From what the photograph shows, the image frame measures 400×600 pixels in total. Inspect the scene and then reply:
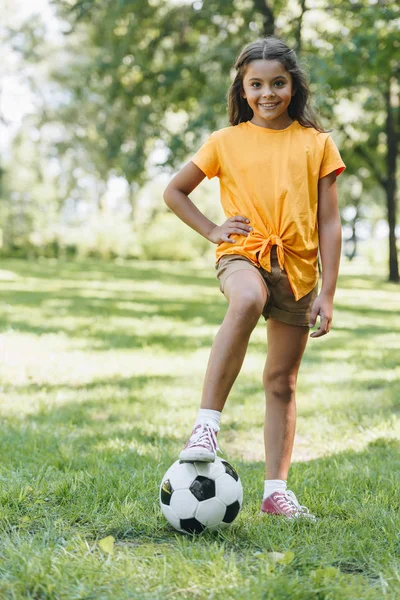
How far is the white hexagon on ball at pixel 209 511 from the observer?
280 centimetres

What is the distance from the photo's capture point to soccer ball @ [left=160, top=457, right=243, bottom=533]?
110 inches

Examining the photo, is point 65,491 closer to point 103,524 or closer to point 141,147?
point 103,524

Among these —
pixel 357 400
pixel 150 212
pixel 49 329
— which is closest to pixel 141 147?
pixel 49 329

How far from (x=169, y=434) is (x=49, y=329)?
473 cm

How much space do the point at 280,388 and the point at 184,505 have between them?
2.56ft

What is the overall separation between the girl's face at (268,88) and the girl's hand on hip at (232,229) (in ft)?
1.63

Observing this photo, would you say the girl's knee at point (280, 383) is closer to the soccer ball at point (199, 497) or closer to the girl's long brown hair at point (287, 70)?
the soccer ball at point (199, 497)

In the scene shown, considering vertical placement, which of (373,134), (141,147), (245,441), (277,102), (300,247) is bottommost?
(245,441)

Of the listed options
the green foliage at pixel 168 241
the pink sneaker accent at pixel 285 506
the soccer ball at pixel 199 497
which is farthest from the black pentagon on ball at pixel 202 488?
the green foliage at pixel 168 241

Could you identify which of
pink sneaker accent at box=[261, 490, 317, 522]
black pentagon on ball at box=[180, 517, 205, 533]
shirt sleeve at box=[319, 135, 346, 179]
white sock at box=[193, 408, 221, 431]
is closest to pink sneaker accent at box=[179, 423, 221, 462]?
white sock at box=[193, 408, 221, 431]

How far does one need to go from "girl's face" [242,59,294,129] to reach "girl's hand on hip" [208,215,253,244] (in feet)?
1.63

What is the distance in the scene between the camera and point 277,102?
3227 mm

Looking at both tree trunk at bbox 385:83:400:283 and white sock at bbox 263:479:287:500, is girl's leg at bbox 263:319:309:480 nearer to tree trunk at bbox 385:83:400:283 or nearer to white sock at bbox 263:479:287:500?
white sock at bbox 263:479:287:500

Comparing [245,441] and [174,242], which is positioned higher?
[174,242]
